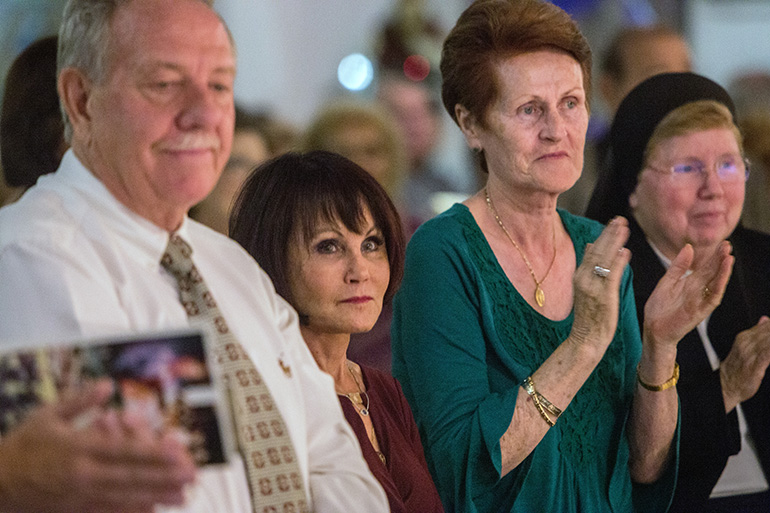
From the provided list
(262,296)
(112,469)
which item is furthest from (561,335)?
(112,469)

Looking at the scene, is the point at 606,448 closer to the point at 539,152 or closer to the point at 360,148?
the point at 539,152

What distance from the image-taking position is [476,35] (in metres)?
2.36

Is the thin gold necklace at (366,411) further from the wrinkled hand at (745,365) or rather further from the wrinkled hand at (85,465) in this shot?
the wrinkled hand at (745,365)

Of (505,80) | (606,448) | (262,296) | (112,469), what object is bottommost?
(606,448)

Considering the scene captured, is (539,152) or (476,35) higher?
(476,35)

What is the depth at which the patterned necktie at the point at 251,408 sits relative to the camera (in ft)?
4.94

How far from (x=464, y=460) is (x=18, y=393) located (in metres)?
1.18

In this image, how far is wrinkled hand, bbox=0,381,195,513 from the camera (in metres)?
1.20

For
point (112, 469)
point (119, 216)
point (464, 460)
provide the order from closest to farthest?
point (112, 469), point (119, 216), point (464, 460)

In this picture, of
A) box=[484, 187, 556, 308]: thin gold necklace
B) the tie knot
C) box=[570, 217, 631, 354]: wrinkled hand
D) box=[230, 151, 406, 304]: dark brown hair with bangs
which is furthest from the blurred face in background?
the tie knot

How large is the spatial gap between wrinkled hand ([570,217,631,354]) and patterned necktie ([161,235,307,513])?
85 centimetres

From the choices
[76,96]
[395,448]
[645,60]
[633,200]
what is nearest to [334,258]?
[395,448]

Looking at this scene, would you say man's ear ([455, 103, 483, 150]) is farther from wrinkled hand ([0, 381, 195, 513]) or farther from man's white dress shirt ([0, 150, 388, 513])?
wrinkled hand ([0, 381, 195, 513])

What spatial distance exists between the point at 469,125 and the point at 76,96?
3.83ft
